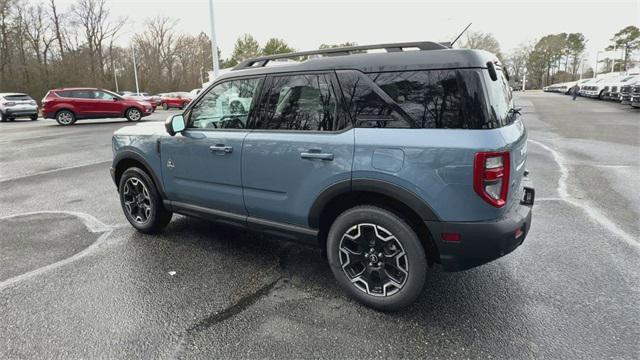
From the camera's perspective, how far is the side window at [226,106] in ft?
11.7

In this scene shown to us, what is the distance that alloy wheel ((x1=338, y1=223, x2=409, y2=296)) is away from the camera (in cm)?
285

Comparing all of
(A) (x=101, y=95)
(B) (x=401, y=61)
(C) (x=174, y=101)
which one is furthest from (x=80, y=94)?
(B) (x=401, y=61)

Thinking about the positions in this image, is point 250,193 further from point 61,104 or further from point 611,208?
point 61,104

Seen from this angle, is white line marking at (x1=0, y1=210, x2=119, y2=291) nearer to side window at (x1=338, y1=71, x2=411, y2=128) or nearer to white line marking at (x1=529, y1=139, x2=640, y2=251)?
side window at (x1=338, y1=71, x2=411, y2=128)

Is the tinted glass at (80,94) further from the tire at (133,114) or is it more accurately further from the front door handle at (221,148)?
the front door handle at (221,148)

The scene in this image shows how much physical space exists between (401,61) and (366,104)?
0.37 meters

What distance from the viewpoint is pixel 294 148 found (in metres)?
3.12

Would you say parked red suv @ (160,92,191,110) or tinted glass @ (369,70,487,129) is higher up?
parked red suv @ (160,92,191,110)

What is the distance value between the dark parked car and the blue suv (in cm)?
2539

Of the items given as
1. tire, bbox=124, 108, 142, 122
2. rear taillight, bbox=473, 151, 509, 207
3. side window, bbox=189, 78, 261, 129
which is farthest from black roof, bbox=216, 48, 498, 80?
tire, bbox=124, 108, 142, 122

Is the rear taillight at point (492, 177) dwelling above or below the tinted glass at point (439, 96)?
below

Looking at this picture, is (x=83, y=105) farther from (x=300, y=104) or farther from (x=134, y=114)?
(x=300, y=104)

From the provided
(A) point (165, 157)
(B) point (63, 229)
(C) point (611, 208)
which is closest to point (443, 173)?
(A) point (165, 157)

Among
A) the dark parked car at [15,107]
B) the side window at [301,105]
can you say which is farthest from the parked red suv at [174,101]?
the side window at [301,105]
